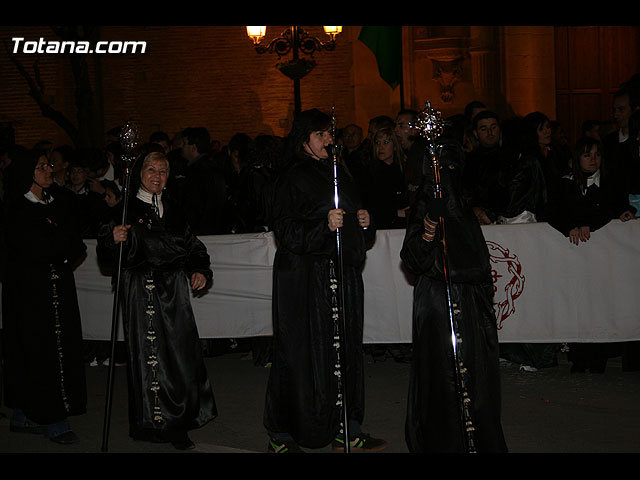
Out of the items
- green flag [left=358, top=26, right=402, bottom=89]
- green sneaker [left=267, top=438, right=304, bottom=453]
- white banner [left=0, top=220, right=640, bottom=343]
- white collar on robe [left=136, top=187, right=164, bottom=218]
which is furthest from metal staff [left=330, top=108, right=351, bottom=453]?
green flag [left=358, top=26, right=402, bottom=89]

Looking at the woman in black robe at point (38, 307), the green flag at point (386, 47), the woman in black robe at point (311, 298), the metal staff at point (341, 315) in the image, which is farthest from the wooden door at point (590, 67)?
the metal staff at point (341, 315)

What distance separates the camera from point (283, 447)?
6.83 meters

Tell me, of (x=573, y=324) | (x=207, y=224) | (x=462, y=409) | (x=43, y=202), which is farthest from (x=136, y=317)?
(x=573, y=324)

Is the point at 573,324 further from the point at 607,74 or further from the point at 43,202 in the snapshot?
the point at 607,74

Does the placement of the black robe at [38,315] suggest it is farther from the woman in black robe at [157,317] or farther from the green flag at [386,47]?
the green flag at [386,47]

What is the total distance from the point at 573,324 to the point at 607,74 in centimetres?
1207

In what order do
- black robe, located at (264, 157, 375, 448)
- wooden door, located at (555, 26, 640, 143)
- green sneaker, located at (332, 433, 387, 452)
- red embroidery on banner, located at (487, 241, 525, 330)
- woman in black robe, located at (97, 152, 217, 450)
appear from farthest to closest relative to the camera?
1. wooden door, located at (555, 26, 640, 143)
2. red embroidery on banner, located at (487, 241, 525, 330)
3. woman in black robe, located at (97, 152, 217, 450)
4. green sneaker, located at (332, 433, 387, 452)
5. black robe, located at (264, 157, 375, 448)

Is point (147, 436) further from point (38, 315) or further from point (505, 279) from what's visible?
point (505, 279)

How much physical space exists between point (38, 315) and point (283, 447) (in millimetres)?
2327

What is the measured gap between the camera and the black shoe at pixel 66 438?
756 centimetres

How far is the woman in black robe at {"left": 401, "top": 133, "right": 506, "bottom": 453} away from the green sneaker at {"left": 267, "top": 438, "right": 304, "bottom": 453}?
3.78 feet

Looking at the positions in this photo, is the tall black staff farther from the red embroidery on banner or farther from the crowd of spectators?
the red embroidery on banner

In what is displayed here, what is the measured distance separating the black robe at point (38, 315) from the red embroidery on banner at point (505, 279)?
159 inches

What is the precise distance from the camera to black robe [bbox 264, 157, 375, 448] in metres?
6.68
